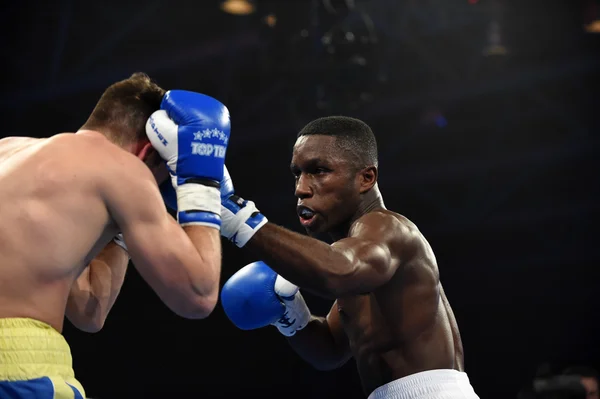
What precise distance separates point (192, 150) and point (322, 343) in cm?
124

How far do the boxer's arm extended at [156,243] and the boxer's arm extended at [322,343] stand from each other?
1095mm

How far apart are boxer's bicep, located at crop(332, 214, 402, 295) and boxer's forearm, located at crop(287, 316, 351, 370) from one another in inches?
28.0

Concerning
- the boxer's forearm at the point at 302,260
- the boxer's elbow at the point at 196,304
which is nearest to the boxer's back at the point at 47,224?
the boxer's elbow at the point at 196,304

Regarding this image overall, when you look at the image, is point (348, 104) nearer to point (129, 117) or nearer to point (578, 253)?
point (129, 117)

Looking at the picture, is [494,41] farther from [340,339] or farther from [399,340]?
[399,340]

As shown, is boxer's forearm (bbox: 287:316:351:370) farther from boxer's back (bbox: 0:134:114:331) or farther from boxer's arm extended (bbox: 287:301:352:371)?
boxer's back (bbox: 0:134:114:331)

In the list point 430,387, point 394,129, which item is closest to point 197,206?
point 430,387

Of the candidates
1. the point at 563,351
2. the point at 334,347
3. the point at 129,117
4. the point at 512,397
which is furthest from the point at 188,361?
the point at 129,117

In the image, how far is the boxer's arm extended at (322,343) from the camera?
3.15 m

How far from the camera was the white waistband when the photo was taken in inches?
99.0

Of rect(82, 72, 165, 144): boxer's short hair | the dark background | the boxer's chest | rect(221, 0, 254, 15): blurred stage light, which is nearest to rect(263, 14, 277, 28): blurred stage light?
the dark background

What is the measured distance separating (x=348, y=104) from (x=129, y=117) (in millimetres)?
4511

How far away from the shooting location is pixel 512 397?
10500mm

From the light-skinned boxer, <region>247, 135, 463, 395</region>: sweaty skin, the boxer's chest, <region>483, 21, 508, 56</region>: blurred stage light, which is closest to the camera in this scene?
the light-skinned boxer
